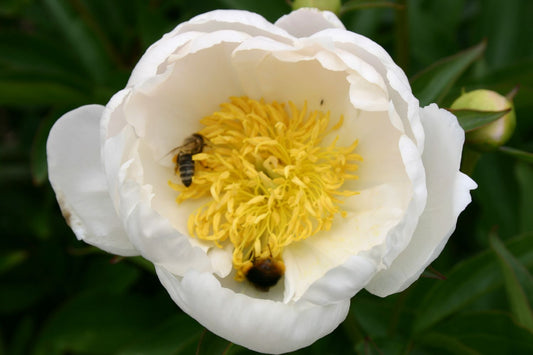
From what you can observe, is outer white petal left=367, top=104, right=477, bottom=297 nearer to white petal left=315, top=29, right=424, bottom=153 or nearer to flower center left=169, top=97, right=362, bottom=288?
white petal left=315, top=29, right=424, bottom=153

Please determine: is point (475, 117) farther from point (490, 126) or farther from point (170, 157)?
point (170, 157)

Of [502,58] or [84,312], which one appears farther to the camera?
[502,58]

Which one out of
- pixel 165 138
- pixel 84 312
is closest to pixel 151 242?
pixel 165 138

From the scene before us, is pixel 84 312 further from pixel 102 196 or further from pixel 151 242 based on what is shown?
pixel 151 242

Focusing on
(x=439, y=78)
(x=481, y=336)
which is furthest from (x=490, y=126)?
(x=481, y=336)

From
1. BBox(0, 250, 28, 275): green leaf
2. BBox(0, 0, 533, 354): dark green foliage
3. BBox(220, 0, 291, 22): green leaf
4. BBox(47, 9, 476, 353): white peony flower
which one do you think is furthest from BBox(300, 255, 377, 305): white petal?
BBox(0, 250, 28, 275): green leaf
